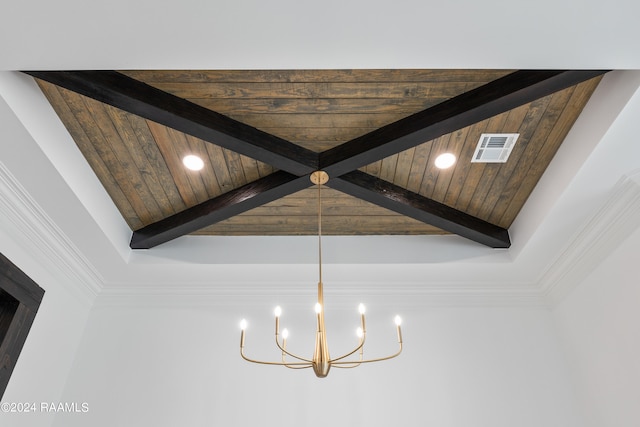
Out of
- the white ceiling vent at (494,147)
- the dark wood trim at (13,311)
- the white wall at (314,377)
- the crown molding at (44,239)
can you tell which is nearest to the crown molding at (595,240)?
the white wall at (314,377)

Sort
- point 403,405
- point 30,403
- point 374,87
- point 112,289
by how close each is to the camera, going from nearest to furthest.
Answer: point 374,87, point 30,403, point 403,405, point 112,289

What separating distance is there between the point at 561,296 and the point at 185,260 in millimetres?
2614

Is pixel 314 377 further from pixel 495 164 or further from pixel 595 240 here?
pixel 595 240

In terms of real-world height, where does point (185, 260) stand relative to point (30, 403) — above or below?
above

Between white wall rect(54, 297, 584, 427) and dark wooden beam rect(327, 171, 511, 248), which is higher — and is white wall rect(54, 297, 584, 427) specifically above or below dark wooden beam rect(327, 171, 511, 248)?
below

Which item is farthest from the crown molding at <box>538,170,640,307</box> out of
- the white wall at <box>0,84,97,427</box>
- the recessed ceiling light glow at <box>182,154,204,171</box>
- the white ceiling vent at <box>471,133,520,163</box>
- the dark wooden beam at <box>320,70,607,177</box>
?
the white wall at <box>0,84,97,427</box>

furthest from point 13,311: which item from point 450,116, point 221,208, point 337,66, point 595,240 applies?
point 595,240

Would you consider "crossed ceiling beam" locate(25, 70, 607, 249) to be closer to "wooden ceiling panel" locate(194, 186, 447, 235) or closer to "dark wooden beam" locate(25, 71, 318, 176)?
"dark wooden beam" locate(25, 71, 318, 176)

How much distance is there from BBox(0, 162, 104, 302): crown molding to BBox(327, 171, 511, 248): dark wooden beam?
64.8 inches

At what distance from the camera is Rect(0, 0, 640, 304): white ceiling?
1.53 metres

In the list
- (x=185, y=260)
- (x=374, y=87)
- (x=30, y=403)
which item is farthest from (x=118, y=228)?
(x=374, y=87)

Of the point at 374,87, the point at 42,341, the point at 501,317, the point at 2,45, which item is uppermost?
the point at 374,87

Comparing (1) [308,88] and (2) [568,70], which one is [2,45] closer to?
(1) [308,88]

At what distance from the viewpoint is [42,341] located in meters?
2.71
